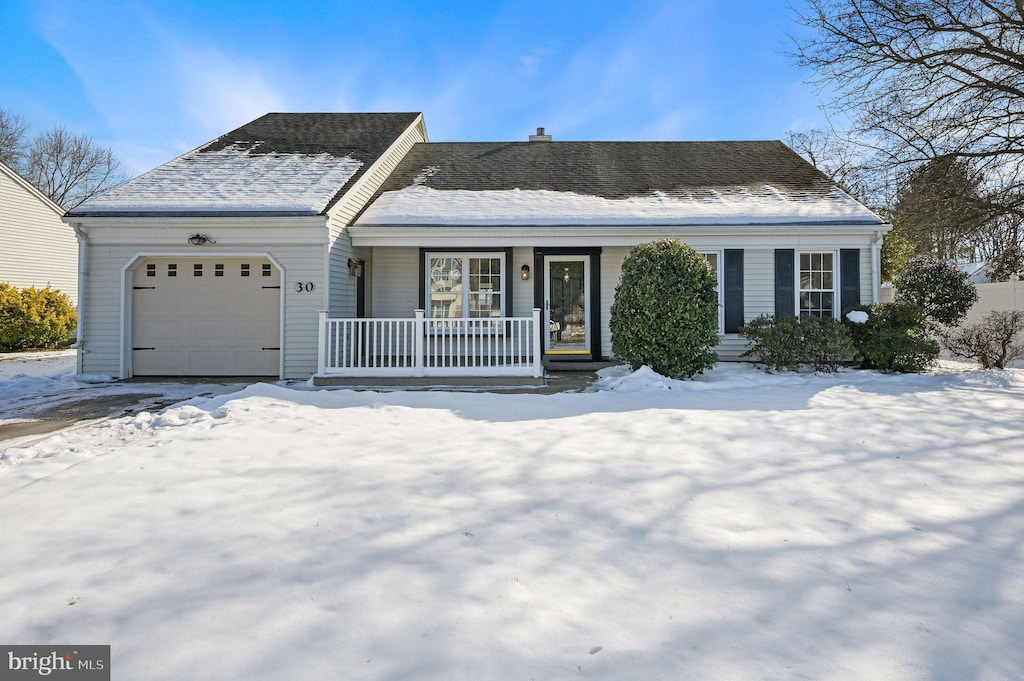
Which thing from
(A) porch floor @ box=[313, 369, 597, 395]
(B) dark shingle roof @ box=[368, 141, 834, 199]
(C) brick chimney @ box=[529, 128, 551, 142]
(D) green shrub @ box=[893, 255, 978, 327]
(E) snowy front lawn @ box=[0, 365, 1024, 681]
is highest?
(C) brick chimney @ box=[529, 128, 551, 142]

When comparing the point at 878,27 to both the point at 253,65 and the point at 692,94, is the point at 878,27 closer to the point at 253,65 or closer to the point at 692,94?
the point at 692,94

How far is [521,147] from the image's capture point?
45.0 feet

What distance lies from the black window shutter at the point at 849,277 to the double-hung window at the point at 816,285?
183 mm

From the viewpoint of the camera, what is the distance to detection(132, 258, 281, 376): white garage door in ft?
30.3

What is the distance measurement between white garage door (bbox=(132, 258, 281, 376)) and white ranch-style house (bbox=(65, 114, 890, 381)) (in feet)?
0.08

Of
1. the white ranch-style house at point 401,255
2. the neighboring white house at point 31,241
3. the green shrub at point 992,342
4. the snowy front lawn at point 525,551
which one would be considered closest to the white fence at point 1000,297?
the green shrub at point 992,342

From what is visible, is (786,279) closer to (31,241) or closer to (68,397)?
(68,397)

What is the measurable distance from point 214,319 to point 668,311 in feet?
25.3

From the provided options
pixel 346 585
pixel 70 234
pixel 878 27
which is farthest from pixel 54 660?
pixel 70 234

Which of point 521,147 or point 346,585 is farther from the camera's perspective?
point 521,147

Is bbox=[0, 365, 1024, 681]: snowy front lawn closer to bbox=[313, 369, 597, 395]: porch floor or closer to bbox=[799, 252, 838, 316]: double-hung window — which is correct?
bbox=[313, 369, 597, 395]: porch floor

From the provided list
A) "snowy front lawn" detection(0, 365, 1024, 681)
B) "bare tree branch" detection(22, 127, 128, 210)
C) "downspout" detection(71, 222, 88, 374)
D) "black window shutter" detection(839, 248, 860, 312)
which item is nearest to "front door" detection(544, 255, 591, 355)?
"black window shutter" detection(839, 248, 860, 312)

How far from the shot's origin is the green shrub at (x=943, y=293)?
33.5ft

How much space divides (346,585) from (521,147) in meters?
13.0
